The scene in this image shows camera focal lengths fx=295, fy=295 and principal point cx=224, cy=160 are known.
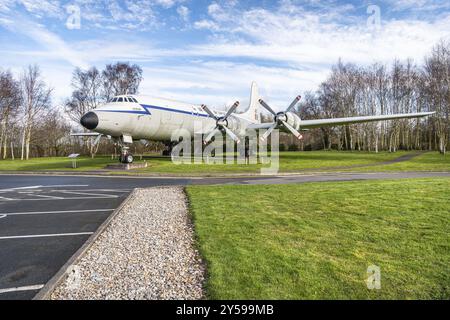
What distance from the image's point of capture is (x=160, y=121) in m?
23.5

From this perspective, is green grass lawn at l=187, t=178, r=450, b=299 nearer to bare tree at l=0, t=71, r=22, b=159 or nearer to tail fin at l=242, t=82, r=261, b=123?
tail fin at l=242, t=82, r=261, b=123

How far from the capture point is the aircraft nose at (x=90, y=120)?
61.5 feet

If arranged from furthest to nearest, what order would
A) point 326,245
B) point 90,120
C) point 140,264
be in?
point 90,120, point 326,245, point 140,264

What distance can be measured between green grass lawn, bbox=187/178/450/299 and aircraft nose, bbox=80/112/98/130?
12342mm

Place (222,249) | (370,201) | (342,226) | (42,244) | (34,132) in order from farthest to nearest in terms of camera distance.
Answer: (34,132) < (370,201) < (342,226) < (42,244) < (222,249)

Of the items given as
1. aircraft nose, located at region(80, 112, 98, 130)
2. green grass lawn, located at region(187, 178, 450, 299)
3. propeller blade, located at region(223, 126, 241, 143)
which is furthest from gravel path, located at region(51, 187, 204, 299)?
propeller blade, located at region(223, 126, 241, 143)

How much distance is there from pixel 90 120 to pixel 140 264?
16.4 m

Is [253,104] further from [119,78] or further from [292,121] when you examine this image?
[119,78]

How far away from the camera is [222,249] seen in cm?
514

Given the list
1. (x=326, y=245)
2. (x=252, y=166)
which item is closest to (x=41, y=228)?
(x=326, y=245)

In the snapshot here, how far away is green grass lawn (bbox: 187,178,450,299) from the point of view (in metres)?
3.64
